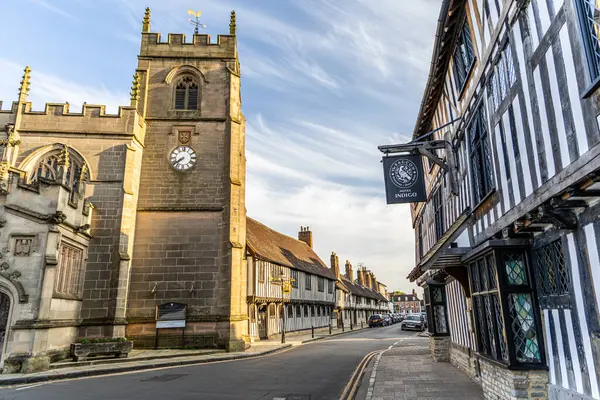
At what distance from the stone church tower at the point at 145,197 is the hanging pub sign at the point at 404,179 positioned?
423 inches

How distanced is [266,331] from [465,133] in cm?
2254

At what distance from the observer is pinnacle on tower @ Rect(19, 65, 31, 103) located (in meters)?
19.1

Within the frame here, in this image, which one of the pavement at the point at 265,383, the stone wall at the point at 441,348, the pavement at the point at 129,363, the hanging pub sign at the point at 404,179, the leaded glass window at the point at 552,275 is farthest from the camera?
the stone wall at the point at 441,348

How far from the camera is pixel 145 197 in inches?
772

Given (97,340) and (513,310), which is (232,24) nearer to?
(97,340)

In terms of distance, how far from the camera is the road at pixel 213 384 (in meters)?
8.85

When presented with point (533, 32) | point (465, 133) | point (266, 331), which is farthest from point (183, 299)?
point (533, 32)

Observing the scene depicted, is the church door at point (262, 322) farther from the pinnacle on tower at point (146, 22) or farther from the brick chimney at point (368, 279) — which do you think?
the brick chimney at point (368, 279)

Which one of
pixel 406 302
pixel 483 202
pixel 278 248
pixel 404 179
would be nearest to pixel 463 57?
pixel 404 179

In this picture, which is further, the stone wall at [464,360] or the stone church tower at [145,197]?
the stone church tower at [145,197]

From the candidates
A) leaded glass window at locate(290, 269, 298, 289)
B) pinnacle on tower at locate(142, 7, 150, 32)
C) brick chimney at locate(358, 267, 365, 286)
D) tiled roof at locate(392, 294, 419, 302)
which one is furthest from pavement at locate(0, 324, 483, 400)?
tiled roof at locate(392, 294, 419, 302)

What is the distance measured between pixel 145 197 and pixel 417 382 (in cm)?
1479

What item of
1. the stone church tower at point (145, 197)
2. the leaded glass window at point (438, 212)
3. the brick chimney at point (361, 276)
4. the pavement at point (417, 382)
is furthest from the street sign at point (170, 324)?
the brick chimney at point (361, 276)

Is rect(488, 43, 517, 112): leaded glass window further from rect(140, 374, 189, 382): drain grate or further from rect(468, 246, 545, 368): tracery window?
rect(140, 374, 189, 382): drain grate
